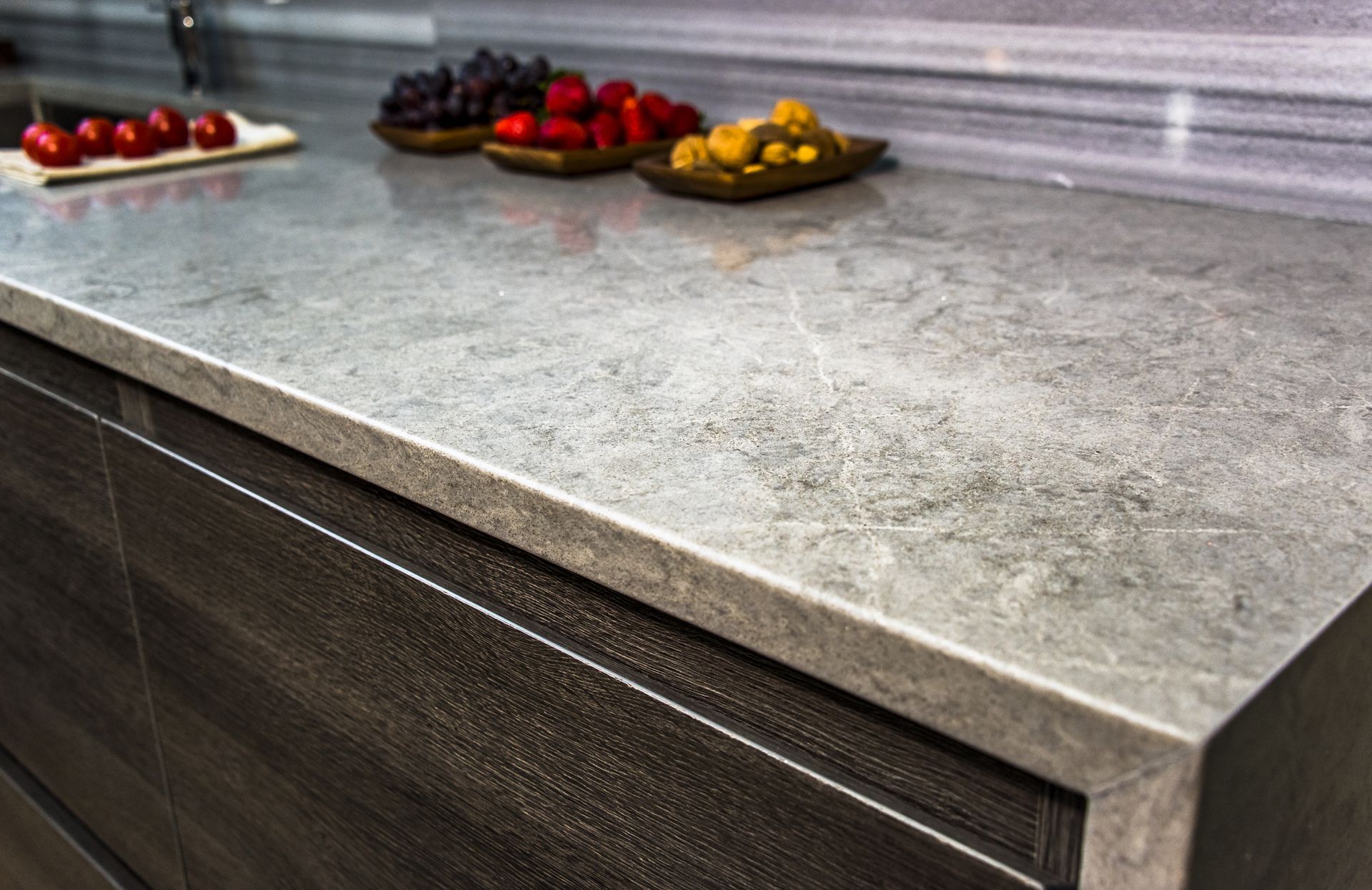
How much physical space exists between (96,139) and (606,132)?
0.68 m

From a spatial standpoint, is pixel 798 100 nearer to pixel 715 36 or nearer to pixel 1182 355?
pixel 715 36

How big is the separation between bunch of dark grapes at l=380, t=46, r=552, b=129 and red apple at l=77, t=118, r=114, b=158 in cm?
36

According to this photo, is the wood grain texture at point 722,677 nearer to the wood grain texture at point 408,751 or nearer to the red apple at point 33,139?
the wood grain texture at point 408,751

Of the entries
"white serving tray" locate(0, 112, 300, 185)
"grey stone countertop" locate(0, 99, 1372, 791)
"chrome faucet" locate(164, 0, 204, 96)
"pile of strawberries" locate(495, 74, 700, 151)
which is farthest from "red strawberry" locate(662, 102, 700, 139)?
"chrome faucet" locate(164, 0, 204, 96)

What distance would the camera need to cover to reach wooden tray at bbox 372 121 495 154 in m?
1.58

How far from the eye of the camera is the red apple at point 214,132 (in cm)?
160

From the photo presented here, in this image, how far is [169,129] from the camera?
160cm

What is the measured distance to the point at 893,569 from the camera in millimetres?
533

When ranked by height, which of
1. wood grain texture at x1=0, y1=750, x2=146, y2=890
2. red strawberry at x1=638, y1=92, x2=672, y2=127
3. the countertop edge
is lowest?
wood grain texture at x1=0, y1=750, x2=146, y2=890

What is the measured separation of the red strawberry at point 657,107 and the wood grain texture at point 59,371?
28.9 inches

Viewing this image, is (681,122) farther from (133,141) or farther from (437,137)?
(133,141)

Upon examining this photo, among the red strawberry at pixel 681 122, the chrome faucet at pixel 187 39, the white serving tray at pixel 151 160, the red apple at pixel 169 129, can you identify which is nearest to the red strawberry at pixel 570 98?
the red strawberry at pixel 681 122

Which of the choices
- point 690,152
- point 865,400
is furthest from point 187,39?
point 865,400

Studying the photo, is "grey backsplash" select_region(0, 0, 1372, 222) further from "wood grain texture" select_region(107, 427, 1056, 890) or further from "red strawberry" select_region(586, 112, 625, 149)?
"wood grain texture" select_region(107, 427, 1056, 890)
